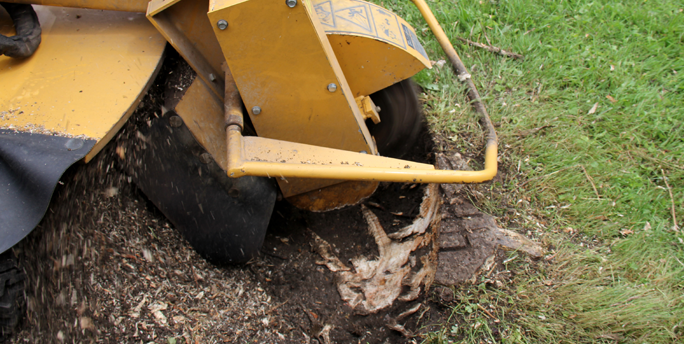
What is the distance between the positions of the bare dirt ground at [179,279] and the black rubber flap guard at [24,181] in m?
0.19

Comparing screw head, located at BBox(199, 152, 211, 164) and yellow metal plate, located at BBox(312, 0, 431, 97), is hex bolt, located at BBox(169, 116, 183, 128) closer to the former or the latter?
screw head, located at BBox(199, 152, 211, 164)

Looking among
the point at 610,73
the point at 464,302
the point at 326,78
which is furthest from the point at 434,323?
the point at 610,73

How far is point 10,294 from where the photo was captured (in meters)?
1.33

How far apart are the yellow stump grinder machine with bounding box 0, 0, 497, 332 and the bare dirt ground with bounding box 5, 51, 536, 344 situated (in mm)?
126

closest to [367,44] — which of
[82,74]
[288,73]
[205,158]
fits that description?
[288,73]

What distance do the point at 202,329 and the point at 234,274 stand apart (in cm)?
36

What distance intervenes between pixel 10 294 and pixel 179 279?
0.80m

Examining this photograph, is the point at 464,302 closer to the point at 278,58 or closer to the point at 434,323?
the point at 434,323

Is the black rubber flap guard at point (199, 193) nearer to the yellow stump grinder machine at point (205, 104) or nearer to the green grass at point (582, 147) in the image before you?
the yellow stump grinder machine at point (205, 104)

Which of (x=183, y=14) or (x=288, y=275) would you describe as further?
(x=288, y=275)

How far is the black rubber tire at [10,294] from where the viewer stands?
132 centimetres

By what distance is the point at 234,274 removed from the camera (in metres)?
2.25

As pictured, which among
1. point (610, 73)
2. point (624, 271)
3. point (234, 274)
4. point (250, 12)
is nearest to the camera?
point (250, 12)

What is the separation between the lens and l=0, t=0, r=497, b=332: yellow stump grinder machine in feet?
4.64
